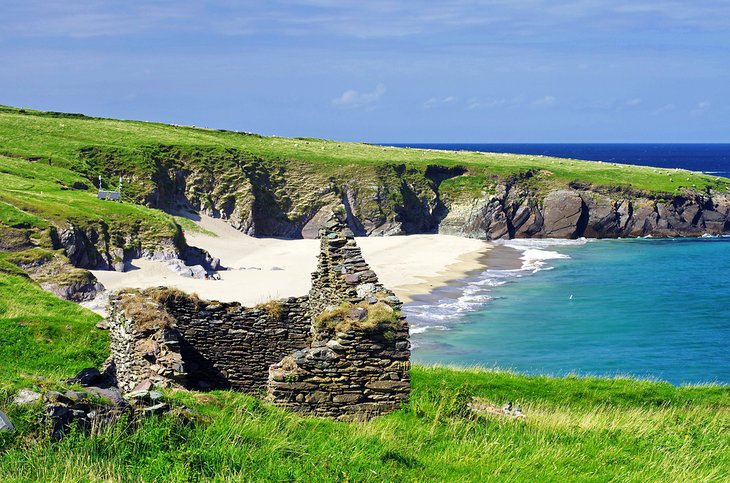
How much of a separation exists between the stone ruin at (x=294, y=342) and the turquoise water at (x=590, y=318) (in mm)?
24489

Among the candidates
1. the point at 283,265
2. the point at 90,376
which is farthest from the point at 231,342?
the point at 283,265

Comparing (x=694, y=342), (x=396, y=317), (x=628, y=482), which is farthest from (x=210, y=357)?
(x=694, y=342)

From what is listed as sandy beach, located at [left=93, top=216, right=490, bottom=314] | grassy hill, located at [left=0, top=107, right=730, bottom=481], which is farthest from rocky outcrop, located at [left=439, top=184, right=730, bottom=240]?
grassy hill, located at [left=0, top=107, right=730, bottom=481]

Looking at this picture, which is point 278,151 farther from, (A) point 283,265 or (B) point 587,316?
(B) point 587,316

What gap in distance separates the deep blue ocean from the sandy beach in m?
3.05

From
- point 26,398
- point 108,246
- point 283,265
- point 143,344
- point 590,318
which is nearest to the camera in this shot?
point 26,398

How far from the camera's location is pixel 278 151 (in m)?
111

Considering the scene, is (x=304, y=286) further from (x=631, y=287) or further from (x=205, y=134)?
(x=205, y=134)

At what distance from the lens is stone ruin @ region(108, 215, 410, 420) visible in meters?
12.7

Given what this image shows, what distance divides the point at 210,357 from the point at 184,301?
4.40ft

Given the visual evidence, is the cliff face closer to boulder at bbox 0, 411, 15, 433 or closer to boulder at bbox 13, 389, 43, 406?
boulder at bbox 13, 389, 43, 406

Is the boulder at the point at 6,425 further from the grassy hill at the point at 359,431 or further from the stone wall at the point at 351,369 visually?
the stone wall at the point at 351,369

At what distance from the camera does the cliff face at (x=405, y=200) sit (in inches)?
3656

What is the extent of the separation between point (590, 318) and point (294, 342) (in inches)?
1722
